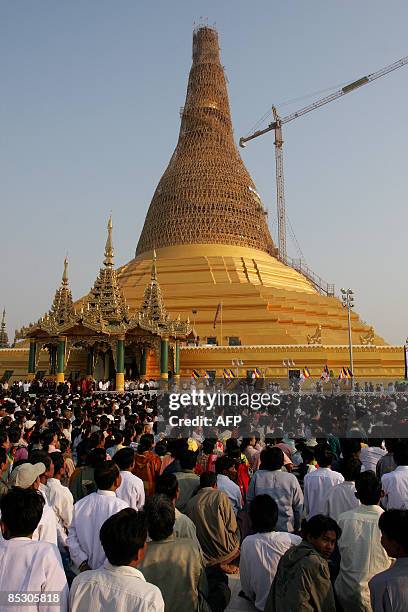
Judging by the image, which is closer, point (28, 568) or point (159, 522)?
point (28, 568)

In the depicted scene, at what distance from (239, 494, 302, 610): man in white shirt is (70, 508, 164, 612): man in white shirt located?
1.43m

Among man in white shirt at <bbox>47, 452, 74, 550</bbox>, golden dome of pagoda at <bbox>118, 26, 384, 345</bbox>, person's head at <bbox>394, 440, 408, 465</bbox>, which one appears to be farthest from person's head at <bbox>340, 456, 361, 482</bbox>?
golden dome of pagoda at <bbox>118, 26, 384, 345</bbox>

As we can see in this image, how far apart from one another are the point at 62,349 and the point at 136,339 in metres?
4.39

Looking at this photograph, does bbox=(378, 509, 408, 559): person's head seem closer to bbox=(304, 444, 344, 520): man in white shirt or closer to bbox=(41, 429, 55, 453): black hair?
bbox=(304, 444, 344, 520): man in white shirt

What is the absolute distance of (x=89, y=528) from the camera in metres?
4.51

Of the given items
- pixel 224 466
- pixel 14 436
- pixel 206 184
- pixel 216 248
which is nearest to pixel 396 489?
pixel 224 466

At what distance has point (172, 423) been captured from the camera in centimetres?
1334

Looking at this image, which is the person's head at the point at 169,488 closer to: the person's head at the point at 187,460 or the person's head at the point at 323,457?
the person's head at the point at 187,460

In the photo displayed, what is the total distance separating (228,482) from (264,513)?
1982 mm

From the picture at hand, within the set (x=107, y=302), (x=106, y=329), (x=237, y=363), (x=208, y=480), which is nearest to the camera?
(x=208, y=480)

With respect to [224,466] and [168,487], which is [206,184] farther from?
[168,487]

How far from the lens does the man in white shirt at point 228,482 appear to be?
610cm

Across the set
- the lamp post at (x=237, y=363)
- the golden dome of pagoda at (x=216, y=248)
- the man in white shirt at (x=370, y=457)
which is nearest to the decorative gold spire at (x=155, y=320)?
the lamp post at (x=237, y=363)

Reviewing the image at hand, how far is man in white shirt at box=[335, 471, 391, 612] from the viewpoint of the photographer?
4164 mm
